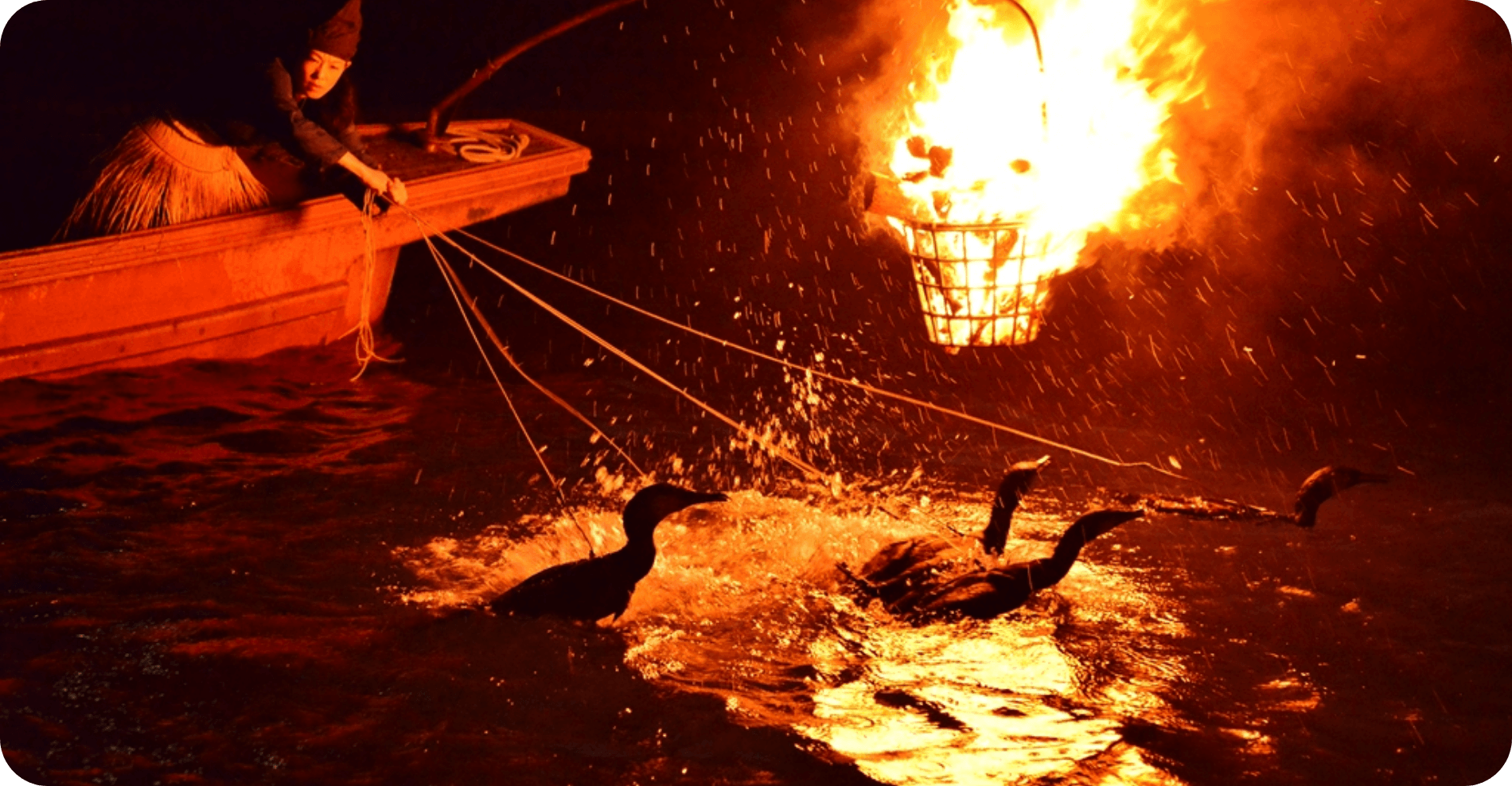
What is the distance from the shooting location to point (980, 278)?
518 centimetres

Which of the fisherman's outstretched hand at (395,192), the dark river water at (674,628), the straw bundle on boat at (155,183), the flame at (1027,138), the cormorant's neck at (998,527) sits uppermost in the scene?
the flame at (1027,138)

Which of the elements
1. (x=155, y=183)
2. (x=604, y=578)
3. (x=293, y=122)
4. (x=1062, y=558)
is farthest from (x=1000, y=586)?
(x=155, y=183)

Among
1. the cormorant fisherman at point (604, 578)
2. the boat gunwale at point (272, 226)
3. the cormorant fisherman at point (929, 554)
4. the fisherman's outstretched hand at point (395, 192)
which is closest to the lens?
the cormorant fisherman at point (604, 578)

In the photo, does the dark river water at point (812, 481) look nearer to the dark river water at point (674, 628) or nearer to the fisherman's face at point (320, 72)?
the dark river water at point (674, 628)

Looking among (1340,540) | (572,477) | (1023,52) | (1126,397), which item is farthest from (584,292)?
(1340,540)

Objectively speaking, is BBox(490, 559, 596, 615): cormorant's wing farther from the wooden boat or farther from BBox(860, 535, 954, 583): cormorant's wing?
the wooden boat

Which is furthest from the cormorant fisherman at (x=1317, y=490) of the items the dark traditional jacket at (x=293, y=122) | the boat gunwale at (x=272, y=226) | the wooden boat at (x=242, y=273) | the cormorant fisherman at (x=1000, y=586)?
the boat gunwale at (x=272, y=226)

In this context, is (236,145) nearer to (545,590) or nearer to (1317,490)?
(545,590)

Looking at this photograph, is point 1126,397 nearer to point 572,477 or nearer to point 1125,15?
point 1125,15

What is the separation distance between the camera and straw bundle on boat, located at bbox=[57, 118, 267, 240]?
23.4 feet

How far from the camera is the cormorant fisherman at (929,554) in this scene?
5.26 m

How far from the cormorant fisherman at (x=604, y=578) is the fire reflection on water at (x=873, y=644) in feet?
0.66

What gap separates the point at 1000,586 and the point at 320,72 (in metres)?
4.88

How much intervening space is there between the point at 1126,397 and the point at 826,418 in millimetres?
2167
